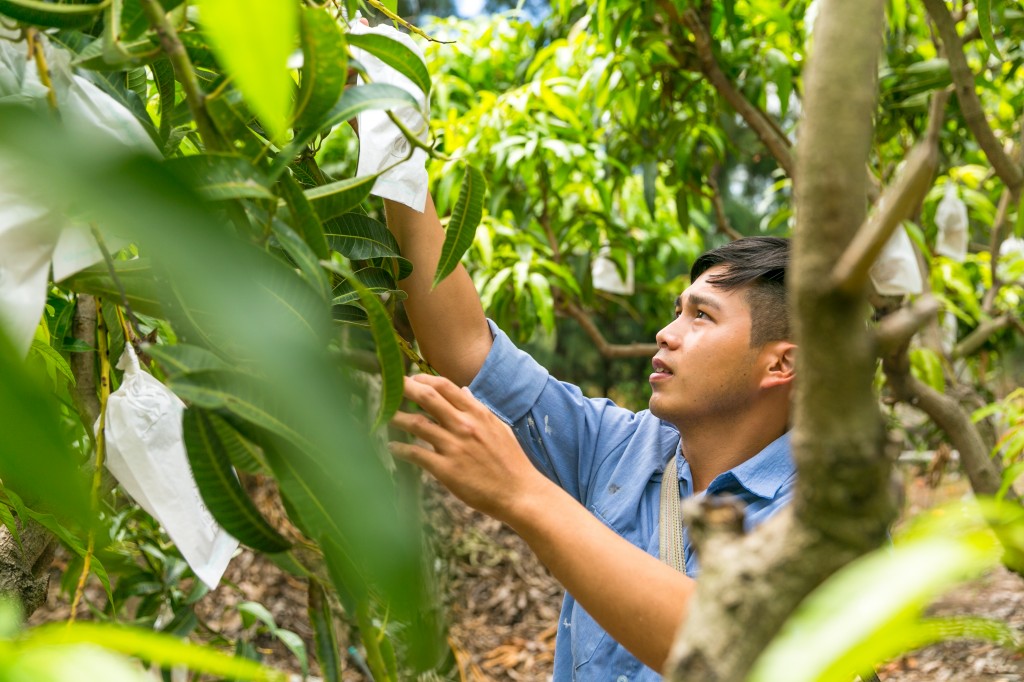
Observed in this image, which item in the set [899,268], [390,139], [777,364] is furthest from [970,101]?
[390,139]

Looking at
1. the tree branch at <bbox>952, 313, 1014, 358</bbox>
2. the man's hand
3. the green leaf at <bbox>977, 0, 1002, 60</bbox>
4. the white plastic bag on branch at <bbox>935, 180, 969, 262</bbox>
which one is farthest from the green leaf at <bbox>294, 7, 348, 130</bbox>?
the tree branch at <bbox>952, 313, 1014, 358</bbox>

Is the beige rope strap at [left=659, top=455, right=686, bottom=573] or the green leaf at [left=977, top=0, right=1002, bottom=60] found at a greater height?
the green leaf at [left=977, top=0, right=1002, bottom=60]

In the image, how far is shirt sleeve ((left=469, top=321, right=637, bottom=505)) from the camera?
44.9 inches

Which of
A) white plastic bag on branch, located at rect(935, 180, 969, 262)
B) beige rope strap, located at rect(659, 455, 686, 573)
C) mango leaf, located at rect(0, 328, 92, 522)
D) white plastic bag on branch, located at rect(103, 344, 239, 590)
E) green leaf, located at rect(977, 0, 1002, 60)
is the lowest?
white plastic bag on branch, located at rect(103, 344, 239, 590)

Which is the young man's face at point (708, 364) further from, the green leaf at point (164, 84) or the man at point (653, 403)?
the green leaf at point (164, 84)

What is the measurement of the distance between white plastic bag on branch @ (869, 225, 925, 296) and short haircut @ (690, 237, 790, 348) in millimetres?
1064

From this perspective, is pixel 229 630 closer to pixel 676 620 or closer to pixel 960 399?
pixel 960 399

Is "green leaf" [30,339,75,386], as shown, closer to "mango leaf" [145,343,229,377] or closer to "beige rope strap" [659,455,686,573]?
"mango leaf" [145,343,229,377]

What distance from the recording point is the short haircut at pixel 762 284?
1.15 m

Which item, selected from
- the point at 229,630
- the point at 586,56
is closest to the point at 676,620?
the point at 586,56

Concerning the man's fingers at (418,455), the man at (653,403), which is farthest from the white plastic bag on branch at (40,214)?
the man at (653,403)

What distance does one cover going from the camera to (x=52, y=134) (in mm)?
333

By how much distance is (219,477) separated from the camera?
0.52 meters

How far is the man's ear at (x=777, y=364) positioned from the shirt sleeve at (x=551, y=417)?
20cm
